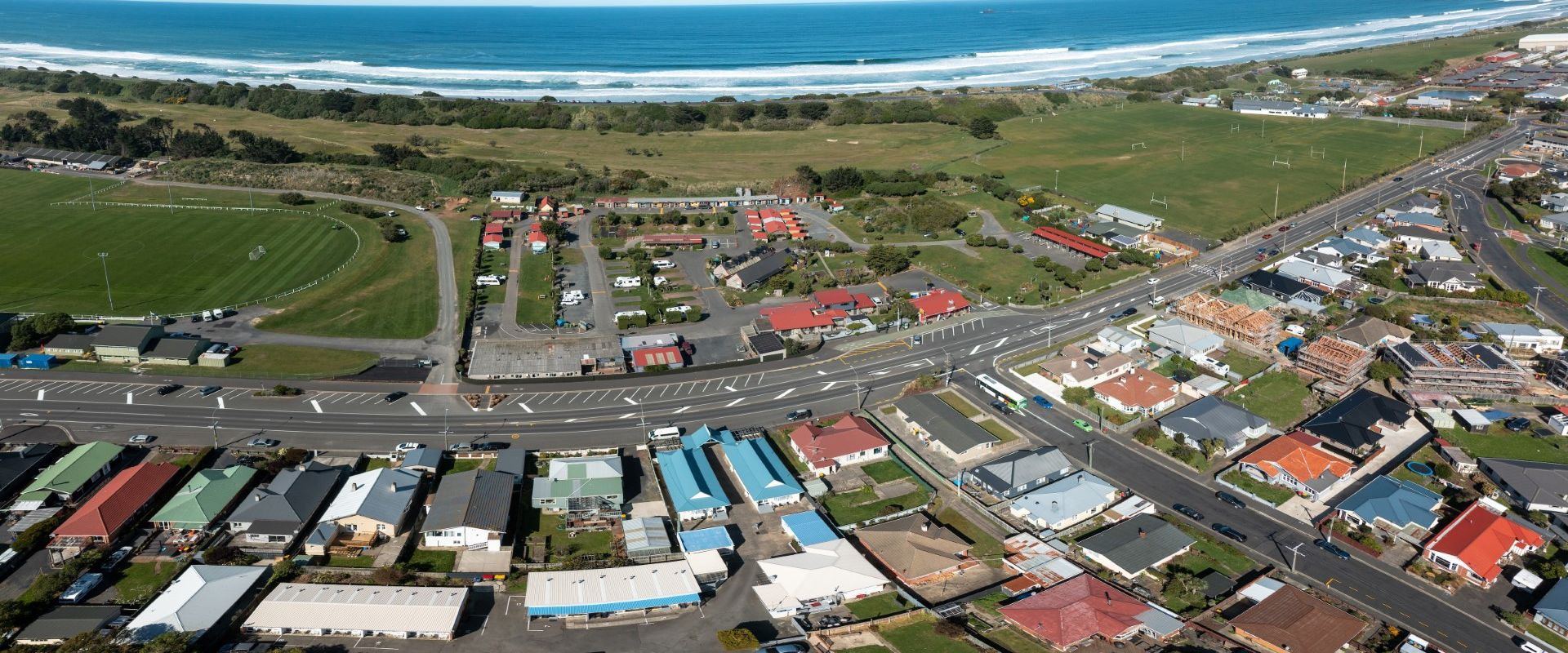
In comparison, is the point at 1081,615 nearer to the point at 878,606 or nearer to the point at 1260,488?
the point at 878,606

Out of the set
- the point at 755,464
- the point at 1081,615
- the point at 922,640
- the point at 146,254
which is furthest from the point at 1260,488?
the point at 146,254

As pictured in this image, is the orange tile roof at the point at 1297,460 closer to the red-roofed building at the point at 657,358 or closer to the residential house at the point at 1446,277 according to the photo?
the residential house at the point at 1446,277

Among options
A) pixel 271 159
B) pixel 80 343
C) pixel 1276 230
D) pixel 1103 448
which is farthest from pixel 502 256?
pixel 1276 230

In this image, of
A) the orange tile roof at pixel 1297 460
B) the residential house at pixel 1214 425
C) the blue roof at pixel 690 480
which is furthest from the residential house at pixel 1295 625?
the blue roof at pixel 690 480

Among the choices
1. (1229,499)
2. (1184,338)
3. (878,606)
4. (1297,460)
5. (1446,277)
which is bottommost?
(878,606)

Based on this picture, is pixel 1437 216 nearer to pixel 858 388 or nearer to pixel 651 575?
pixel 858 388

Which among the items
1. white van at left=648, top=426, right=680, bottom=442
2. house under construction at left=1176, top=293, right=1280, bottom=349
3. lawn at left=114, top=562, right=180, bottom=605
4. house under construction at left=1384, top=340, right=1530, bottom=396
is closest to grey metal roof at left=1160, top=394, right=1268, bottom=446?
house under construction at left=1176, top=293, right=1280, bottom=349
